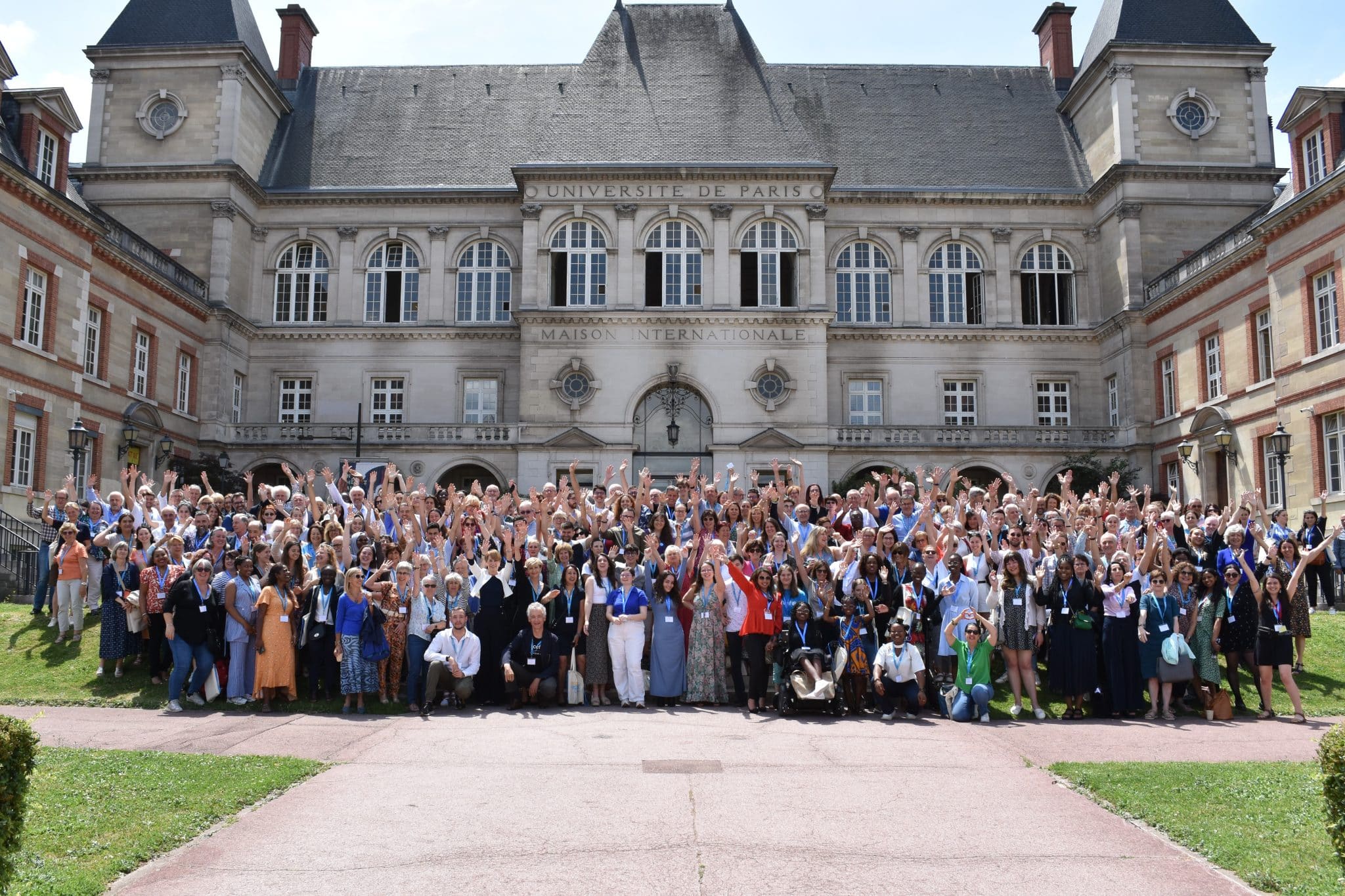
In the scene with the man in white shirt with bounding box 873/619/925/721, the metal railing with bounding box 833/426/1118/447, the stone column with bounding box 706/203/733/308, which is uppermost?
the stone column with bounding box 706/203/733/308

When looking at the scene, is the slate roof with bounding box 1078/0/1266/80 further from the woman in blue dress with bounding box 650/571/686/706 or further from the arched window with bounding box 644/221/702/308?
the woman in blue dress with bounding box 650/571/686/706

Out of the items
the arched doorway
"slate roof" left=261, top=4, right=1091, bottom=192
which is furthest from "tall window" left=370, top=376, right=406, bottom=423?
the arched doorway

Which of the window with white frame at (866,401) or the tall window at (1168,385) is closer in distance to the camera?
the tall window at (1168,385)

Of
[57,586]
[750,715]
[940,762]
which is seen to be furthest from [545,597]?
[57,586]

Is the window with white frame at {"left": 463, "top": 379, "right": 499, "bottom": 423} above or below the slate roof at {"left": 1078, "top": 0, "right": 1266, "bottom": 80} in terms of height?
below

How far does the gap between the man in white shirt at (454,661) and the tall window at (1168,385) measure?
30542 mm

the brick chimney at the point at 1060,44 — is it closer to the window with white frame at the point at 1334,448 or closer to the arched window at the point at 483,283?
the arched window at the point at 483,283

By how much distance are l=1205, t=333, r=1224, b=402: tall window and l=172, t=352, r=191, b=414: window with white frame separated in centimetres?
3378

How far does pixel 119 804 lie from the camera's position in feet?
26.7

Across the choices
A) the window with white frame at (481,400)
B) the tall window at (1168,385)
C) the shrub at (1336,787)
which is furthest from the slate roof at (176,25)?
the shrub at (1336,787)

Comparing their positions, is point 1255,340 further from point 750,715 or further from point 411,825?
point 411,825

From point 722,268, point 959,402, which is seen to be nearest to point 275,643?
point 722,268

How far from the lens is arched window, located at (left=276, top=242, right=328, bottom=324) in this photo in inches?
1662

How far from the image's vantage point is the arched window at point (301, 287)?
4222 centimetres
